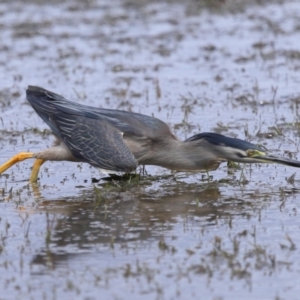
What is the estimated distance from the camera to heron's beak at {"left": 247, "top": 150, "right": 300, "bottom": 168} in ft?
24.3

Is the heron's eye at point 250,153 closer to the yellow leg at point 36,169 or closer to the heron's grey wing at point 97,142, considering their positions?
the heron's grey wing at point 97,142

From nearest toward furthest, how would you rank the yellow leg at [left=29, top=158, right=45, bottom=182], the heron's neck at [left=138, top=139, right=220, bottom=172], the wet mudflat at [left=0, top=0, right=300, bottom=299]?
the wet mudflat at [left=0, top=0, right=300, bottom=299] < the heron's neck at [left=138, top=139, right=220, bottom=172] < the yellow leg at [left=29, top=158, right=45, bottom=182]

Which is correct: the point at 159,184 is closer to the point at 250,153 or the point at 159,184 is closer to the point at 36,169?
the point at 250,153

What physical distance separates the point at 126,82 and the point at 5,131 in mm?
2695

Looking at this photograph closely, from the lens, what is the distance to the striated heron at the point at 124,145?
7.43 metres

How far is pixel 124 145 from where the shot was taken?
7.46 m

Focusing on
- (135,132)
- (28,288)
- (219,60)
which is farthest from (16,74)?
(28,288)

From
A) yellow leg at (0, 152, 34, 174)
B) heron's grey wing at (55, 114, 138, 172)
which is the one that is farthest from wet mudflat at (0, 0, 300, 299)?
heron's grey wing at (55, 114, 138, 172)

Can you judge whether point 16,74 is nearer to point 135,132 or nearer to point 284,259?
point 135,132

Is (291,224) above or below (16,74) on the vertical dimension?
below

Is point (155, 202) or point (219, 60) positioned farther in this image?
point (219, 60)

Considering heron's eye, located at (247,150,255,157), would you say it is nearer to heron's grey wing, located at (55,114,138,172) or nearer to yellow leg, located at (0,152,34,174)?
heron's grey wing, located at (55,114,138,172)

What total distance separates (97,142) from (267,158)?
1385 mm

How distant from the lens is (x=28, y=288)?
203 inches
